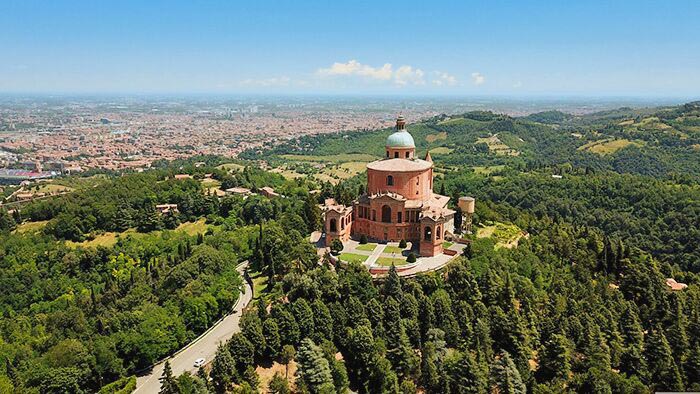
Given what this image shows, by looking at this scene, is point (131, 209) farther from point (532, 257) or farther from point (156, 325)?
point (532, 257)

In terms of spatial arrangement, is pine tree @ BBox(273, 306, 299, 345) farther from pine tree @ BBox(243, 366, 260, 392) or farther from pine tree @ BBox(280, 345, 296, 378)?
pine tree @ BBox(243, 366, 260, 392)

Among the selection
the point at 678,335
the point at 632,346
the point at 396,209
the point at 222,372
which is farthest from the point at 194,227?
the point at 678,335

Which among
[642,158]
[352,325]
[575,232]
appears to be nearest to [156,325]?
[352,325]

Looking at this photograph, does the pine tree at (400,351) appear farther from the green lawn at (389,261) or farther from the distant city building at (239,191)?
the distant city building at (239,191)

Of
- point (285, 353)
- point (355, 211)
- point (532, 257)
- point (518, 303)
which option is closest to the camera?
point (285, 353)

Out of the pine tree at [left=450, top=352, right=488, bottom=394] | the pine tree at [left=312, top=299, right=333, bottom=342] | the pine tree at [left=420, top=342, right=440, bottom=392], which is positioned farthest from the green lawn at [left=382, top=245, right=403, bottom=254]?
the pine tree at [left=450, top=352, right=488, bottom=394]
